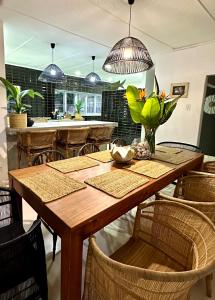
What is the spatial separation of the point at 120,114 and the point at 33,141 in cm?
381

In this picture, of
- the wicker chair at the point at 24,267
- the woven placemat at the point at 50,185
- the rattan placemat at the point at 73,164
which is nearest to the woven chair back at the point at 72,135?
the rattan placemat at the point at 73,164

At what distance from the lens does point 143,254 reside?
110cm

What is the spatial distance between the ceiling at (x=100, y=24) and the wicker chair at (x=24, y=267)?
93.7 inches

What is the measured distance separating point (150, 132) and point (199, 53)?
2.44 metres

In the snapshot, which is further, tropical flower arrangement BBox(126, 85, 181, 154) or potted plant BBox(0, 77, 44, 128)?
potted plant BBox(0, 77, 44, 128)

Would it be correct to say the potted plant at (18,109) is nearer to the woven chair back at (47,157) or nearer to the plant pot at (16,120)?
the plant pot at (16,120)

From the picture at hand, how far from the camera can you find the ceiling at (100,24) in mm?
2137

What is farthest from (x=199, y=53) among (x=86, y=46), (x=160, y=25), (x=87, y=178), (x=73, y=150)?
(x=87, y=178)

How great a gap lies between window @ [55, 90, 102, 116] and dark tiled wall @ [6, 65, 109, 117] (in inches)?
10.0

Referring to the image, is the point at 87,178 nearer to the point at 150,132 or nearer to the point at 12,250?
the point at 12,250

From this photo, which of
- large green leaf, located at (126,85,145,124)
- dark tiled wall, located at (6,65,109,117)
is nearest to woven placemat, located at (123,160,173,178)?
large green leaf, located at (126,85,145,124)

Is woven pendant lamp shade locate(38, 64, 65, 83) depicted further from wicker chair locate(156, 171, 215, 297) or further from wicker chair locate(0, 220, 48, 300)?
wicker chair locate(0, 220, 48, 300)

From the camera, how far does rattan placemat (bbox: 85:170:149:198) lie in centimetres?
114

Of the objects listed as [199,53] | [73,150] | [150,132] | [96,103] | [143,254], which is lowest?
[143,254]
